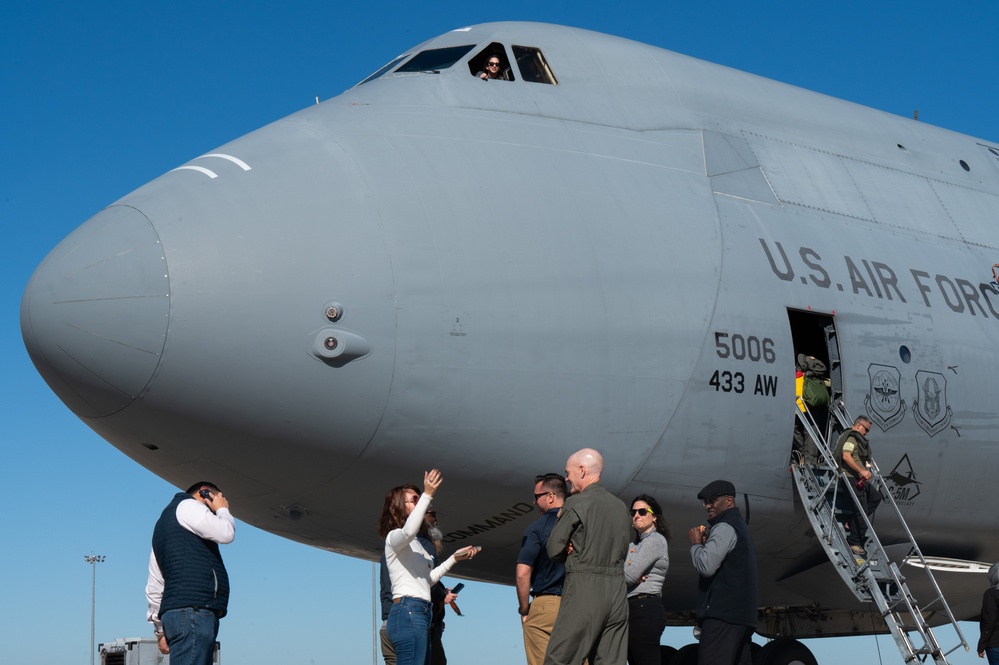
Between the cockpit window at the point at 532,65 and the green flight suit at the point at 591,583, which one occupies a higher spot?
the cockpit window at the point at 532,65

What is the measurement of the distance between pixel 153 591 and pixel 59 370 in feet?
6.00

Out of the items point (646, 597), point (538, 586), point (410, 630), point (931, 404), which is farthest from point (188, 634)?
point (931, 404)

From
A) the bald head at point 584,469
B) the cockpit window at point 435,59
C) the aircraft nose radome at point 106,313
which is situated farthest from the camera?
the cockpit window at point 435,59

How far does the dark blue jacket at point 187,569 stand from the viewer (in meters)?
7.67

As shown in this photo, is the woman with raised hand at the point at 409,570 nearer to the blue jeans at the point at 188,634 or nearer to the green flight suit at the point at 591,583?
the green flight suit at the point at 591,583

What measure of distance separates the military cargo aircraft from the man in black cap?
140 cm

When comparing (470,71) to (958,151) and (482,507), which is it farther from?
(958,151)

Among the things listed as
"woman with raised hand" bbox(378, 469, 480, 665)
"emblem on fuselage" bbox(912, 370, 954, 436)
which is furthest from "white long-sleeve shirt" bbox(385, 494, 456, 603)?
"emblem on fuselage" bbox(912, 370, 954, 436)

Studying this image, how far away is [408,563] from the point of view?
838 cm

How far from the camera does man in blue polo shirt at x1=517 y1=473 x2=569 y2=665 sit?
8.33 metres

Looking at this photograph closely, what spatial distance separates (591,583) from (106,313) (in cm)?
376

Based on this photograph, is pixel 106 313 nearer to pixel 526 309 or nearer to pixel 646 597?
pixel 526 309

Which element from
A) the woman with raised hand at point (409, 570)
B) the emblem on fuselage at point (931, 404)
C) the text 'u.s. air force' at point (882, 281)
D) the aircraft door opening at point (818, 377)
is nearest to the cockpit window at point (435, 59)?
the text 'u.s. air force' at point (882, 281)

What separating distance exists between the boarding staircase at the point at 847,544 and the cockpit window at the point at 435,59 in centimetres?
412
